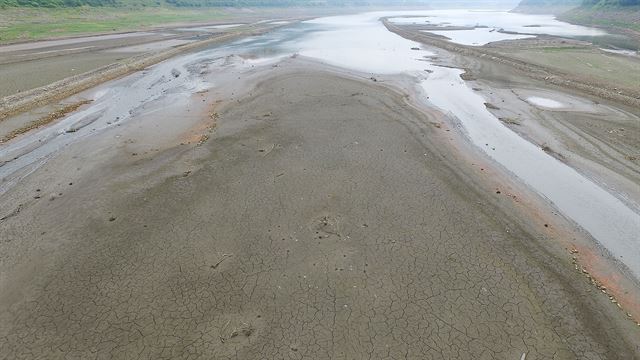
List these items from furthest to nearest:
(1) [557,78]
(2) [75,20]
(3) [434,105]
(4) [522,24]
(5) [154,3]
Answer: (5) [154,3]
(4) [522,24]
(2) [75,20]
(1) [557,78]
(3) [434,105]

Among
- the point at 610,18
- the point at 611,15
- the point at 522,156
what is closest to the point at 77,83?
the point at 522,156

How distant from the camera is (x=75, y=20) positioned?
240 feet

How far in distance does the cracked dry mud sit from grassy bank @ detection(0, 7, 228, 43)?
179 ft

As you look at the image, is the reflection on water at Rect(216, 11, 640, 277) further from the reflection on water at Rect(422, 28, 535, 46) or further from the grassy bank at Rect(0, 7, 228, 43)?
the grassy bank at Rect(0, 7, 228, 43)

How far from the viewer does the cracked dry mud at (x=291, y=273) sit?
9.69 m

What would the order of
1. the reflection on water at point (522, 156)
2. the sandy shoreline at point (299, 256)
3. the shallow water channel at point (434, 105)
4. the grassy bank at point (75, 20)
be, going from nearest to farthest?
the sandy shoreline at point (299, 256) → the reflection on water at point (522, 156) → the shallow water channel at point (434, 105) → the grassy bank at point (75, 20)

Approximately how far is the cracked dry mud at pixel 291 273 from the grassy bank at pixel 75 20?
2144 inches

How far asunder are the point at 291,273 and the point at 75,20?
84.3m

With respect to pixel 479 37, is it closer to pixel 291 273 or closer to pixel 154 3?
pixel 291 273

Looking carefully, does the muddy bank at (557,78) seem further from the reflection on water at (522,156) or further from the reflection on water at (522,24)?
the reflection on water at (522,24)

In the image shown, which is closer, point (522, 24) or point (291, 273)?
point (291, 273)

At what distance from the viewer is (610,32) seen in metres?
71.9

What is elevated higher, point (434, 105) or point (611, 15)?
point (611, 15)

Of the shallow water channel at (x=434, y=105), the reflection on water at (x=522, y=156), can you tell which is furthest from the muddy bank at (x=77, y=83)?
the reflection on water at (x=522, y=156)
